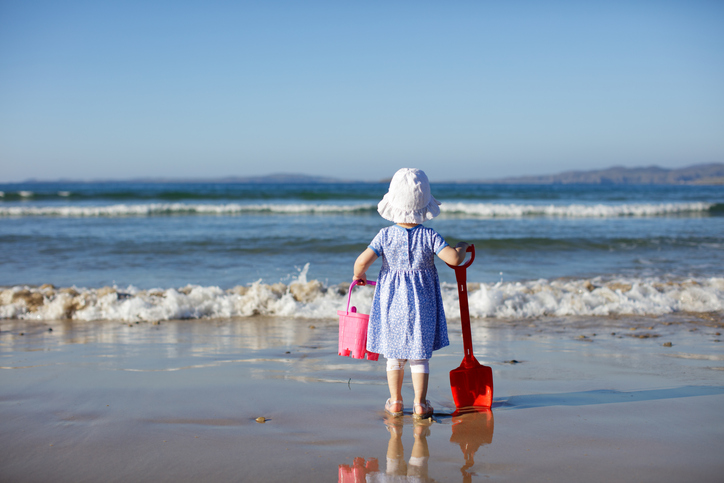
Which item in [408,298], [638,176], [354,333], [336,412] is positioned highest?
[638,176]

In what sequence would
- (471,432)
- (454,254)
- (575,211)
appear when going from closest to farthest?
1. (471,432)
2. (454,254)
3. (575,211)

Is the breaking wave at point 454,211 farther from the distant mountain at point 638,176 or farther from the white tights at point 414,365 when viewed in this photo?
the distant mountain at point 638,176

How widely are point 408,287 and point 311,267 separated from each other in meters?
6.36

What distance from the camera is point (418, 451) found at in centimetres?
247

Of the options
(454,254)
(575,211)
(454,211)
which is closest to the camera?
(454,254)

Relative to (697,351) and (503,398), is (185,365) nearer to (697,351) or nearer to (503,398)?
(503,398)

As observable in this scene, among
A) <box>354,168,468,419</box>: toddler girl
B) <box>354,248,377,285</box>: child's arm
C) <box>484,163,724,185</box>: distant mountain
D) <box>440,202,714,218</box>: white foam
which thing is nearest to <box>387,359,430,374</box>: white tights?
<box>354,168,468,419</box>: toddler girl

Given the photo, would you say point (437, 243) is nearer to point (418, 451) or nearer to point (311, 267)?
point (418, 451)

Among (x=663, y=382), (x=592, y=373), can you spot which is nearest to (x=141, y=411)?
(x=592, y=373)

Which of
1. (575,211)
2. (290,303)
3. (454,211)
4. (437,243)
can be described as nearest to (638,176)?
(575,211)

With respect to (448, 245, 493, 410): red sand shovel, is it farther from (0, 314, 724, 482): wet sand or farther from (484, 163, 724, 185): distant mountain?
(484, 163, 724, 185): distant mountain

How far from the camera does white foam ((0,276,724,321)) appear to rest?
566 cm

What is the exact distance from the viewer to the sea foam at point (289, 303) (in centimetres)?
566

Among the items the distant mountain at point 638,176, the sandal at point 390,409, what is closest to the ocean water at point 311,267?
the sandal at point 390,409
